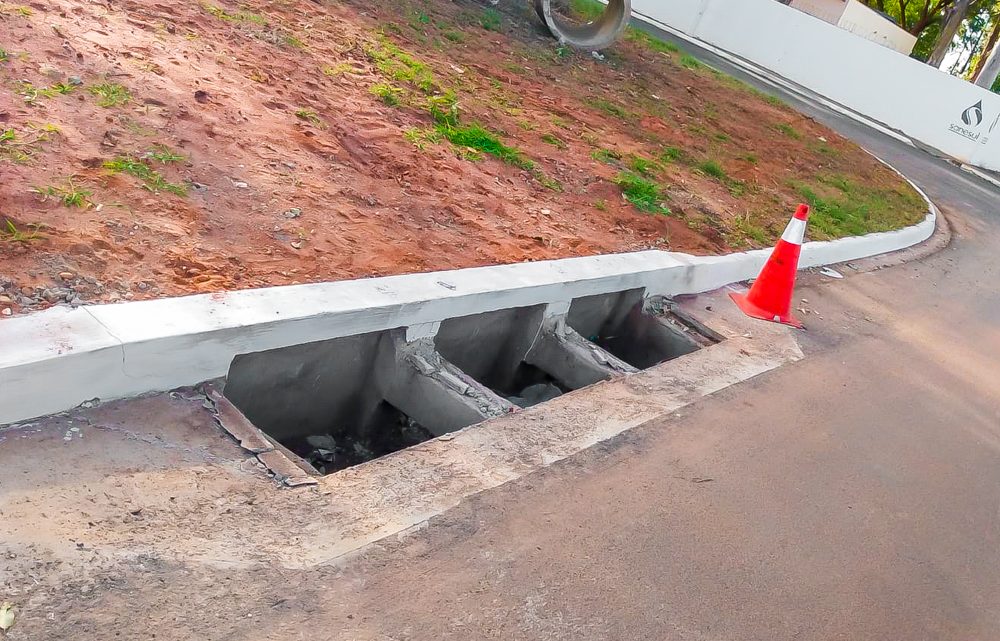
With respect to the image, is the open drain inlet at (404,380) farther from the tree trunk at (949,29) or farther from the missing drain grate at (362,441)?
the tree trunk at (949,29)

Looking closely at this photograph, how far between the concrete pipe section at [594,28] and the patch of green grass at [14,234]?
11561 millimetres

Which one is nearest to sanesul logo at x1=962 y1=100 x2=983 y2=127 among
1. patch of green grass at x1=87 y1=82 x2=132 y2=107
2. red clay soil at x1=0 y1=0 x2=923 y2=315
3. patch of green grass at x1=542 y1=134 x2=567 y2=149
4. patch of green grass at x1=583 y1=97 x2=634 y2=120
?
red clay soil at x1=0 y1=0 x2=923 y2=315

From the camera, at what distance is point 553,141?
9422 mm

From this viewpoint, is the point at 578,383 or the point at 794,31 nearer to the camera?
the point at 578,383

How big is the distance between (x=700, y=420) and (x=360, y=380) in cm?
211

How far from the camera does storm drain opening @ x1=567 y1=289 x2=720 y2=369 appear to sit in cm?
679

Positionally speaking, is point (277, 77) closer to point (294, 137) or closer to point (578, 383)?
point (294, 137)

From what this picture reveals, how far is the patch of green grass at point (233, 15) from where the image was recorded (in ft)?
28.7

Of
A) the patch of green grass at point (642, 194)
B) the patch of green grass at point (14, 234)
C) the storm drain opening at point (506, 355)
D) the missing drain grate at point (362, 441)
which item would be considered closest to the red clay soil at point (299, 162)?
the patch of green grass at point (14, 234)

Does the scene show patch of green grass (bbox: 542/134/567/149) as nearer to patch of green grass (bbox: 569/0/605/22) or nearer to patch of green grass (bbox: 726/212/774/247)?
patch of green grass (bbox: 726/212/774/247)

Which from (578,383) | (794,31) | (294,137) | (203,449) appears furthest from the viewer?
(794,31)

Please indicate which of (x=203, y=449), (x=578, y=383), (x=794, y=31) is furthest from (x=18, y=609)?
(x=794, y=31)

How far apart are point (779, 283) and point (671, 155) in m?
3.75

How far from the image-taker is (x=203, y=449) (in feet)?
11.9
